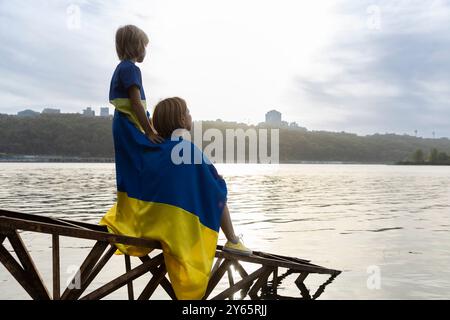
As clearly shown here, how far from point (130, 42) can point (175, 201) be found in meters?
2.16

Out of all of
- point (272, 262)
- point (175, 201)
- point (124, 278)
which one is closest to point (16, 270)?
point (124, 278)

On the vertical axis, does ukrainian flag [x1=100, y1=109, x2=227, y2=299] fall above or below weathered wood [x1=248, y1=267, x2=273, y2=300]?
above

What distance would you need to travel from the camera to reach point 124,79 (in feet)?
21.3

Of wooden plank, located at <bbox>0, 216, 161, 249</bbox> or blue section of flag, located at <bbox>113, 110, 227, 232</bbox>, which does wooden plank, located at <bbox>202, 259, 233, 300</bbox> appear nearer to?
blue section of flag, located at <bbox>113, 110, 227, 232</bbox>

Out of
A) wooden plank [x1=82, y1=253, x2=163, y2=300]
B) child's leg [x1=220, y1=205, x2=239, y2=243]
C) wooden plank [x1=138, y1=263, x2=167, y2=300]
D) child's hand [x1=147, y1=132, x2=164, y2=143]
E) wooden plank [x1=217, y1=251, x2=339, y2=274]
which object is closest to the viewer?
child's hand [x1=147, y1=132, x2=164, y2=143]

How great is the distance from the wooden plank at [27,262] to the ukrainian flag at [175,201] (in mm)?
1387

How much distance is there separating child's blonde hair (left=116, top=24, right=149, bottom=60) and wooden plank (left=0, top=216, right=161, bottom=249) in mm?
2308

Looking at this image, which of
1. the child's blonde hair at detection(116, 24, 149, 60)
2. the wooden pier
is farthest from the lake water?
the child's blonde hair at detection(116, 24, 149, 60)

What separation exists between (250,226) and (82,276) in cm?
1738

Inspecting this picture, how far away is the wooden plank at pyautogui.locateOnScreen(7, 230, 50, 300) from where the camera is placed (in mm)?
6141

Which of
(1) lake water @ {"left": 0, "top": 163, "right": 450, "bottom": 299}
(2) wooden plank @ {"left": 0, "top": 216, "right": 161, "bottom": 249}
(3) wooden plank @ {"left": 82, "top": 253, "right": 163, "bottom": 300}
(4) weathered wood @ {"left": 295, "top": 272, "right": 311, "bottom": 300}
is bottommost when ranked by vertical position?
(1) lake water @ {"left": 0, "top": 163, "right": 450, "bottom": 299}
